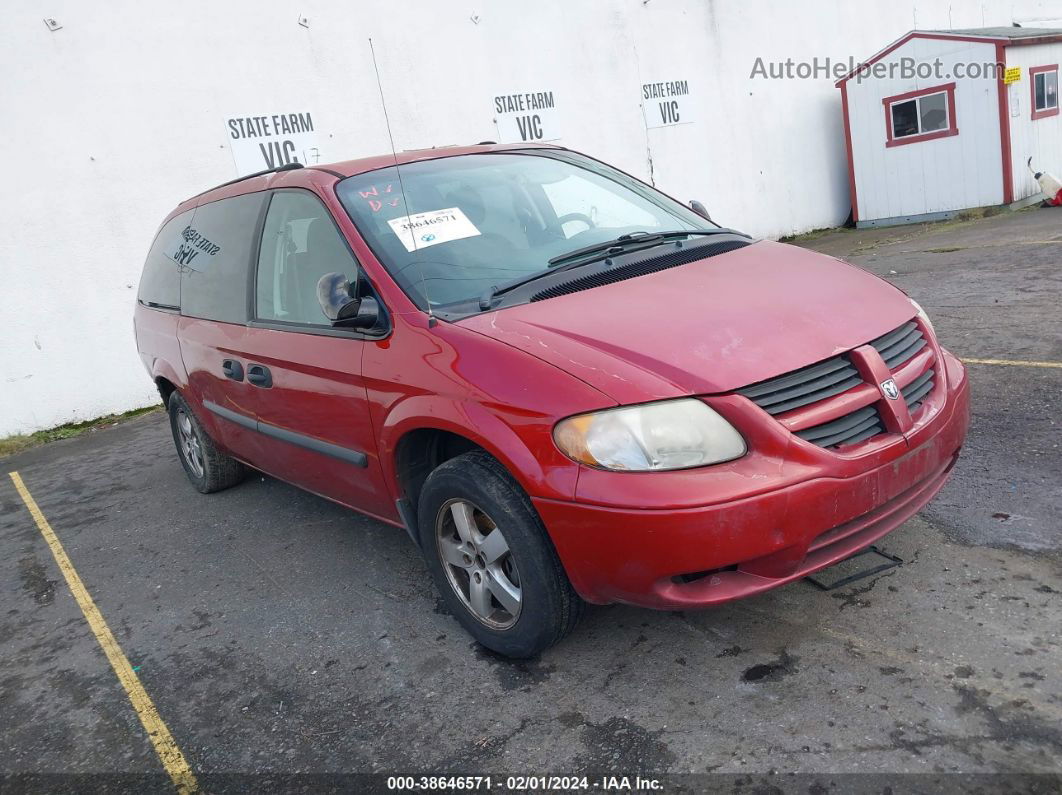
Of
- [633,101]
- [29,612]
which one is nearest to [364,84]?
[633,101]

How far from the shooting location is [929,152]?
44.9 ft

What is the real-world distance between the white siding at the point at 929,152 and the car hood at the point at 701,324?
1175 centimetres

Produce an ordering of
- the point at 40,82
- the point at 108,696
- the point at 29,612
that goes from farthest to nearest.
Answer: the point at 40,82, the point at 29,612, the point at 108,696

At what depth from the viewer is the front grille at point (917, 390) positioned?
9.05 feet

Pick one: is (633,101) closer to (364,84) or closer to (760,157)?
(760,157)

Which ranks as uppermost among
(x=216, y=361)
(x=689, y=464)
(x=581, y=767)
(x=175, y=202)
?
(x=175, y=202)

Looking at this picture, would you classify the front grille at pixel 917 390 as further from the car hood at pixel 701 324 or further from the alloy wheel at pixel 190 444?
the alloy wheel at pixel 190 444

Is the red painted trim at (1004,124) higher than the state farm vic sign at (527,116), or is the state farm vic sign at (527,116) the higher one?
the state farm vic sign at (527,116)

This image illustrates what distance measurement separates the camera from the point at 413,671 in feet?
10.1

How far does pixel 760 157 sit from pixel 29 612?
1302 centimetres

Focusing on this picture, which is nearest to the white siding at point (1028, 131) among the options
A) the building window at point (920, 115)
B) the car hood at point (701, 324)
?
the building window at point (920, 115)

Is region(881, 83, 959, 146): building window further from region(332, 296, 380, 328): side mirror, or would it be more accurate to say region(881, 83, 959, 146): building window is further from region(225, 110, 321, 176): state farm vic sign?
region(332, 296, 380, 328): side mirror

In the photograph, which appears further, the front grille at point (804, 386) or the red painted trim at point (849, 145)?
the red painted trim at point (849, 145)

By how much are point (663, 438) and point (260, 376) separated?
2140 millimetres
